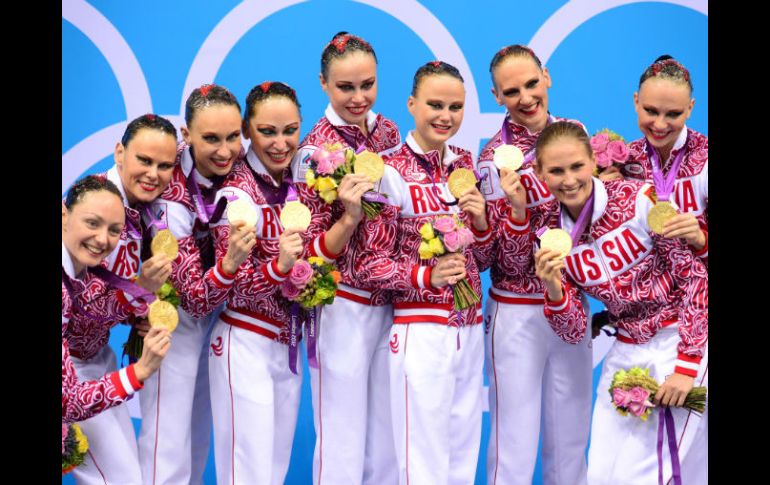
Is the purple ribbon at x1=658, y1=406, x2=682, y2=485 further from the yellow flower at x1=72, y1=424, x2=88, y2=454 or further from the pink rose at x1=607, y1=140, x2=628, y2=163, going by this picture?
the yellow flower at x1=72, y1=424, x2=88, y2=454

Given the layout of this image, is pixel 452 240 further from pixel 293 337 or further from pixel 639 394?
pixel 639 394

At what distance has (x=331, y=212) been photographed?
5332 millimetres

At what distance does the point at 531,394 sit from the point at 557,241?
91 cm

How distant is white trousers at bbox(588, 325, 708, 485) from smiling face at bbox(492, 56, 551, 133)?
1.26 metres

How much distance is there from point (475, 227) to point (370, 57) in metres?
1.00

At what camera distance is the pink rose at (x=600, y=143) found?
5398 millimetres

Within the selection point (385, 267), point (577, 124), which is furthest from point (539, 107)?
point (385, 267)

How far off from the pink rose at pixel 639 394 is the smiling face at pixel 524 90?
1.44 meters

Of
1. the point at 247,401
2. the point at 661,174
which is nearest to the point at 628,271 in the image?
the point at 661,174

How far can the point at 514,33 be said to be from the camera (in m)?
7.34

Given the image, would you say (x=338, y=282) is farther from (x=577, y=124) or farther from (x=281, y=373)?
(x=577, y=124)

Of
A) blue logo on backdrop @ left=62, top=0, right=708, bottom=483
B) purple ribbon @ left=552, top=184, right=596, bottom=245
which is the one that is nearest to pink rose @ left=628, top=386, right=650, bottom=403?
purple ribbon @ left=552, top=184, right=596, bottom=245

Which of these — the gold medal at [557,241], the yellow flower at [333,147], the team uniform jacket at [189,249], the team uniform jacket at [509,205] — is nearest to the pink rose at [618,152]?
the team uniform jacket at [509,205]

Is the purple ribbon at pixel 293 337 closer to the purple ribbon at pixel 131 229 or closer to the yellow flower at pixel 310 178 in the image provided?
the yellow flower at pixel 310 178
